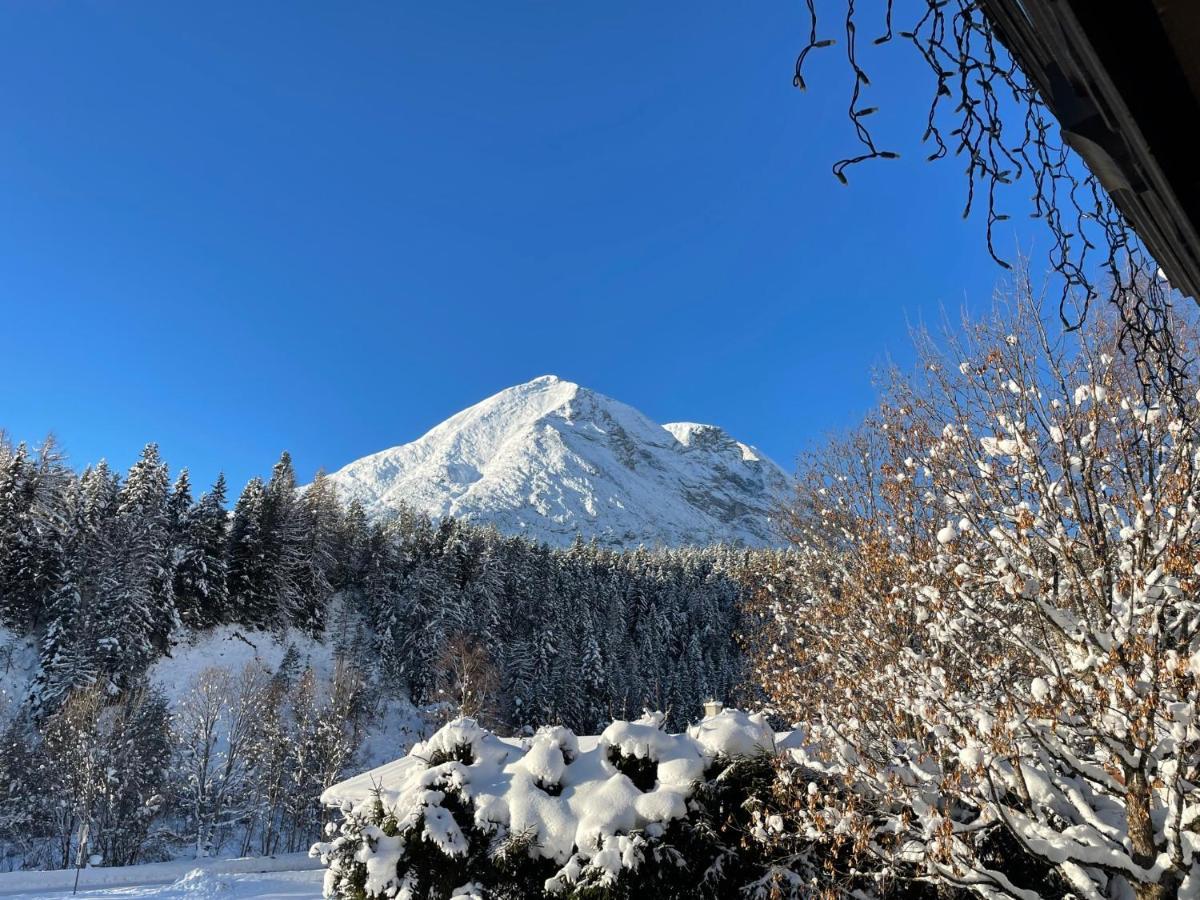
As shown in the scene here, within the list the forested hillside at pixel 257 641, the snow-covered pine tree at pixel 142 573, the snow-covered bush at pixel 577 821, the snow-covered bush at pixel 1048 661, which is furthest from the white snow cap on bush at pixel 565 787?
the snow-covered pine tree at pixel 142 573

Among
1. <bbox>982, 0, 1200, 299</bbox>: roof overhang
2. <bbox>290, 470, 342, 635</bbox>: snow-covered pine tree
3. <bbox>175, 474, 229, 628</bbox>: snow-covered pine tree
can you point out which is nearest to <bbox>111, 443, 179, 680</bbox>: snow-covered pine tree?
<bbox>175, 474, 229, 628</bbox>: snow-covered pine tree

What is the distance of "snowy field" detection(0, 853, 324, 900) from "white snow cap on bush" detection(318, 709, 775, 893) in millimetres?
13831

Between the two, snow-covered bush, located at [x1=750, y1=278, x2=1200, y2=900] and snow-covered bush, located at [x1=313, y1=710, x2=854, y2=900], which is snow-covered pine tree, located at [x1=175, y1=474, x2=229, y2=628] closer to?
snow-covered bush, located at [x1=313, y1=710, x2=854, y2=900]

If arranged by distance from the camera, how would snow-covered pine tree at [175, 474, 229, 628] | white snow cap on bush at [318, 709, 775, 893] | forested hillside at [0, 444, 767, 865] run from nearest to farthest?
white snow cap on bush at [318, 709, 775, 893]
forested hillside at [0, 444, 767, 865]
snow-covered pine tree at [175, 474, 229, 628]

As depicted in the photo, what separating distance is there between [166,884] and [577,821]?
803 inches

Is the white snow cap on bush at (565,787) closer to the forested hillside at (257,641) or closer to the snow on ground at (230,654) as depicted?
the forested hillside at (257,641)

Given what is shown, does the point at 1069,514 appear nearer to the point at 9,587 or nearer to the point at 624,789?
the point at 624,789

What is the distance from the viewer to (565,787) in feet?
31.8

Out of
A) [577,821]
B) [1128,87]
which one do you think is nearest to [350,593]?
[577,821]

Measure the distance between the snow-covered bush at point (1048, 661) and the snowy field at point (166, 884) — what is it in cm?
1980

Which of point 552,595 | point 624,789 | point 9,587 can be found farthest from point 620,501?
point 624,789

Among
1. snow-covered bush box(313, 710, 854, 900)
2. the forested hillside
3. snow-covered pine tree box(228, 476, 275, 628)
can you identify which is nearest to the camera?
snow-covered bush box(313, 710, 854, 900)

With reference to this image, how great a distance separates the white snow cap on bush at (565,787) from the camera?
8.88m

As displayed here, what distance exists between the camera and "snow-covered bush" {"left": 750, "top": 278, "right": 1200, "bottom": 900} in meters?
5.08
